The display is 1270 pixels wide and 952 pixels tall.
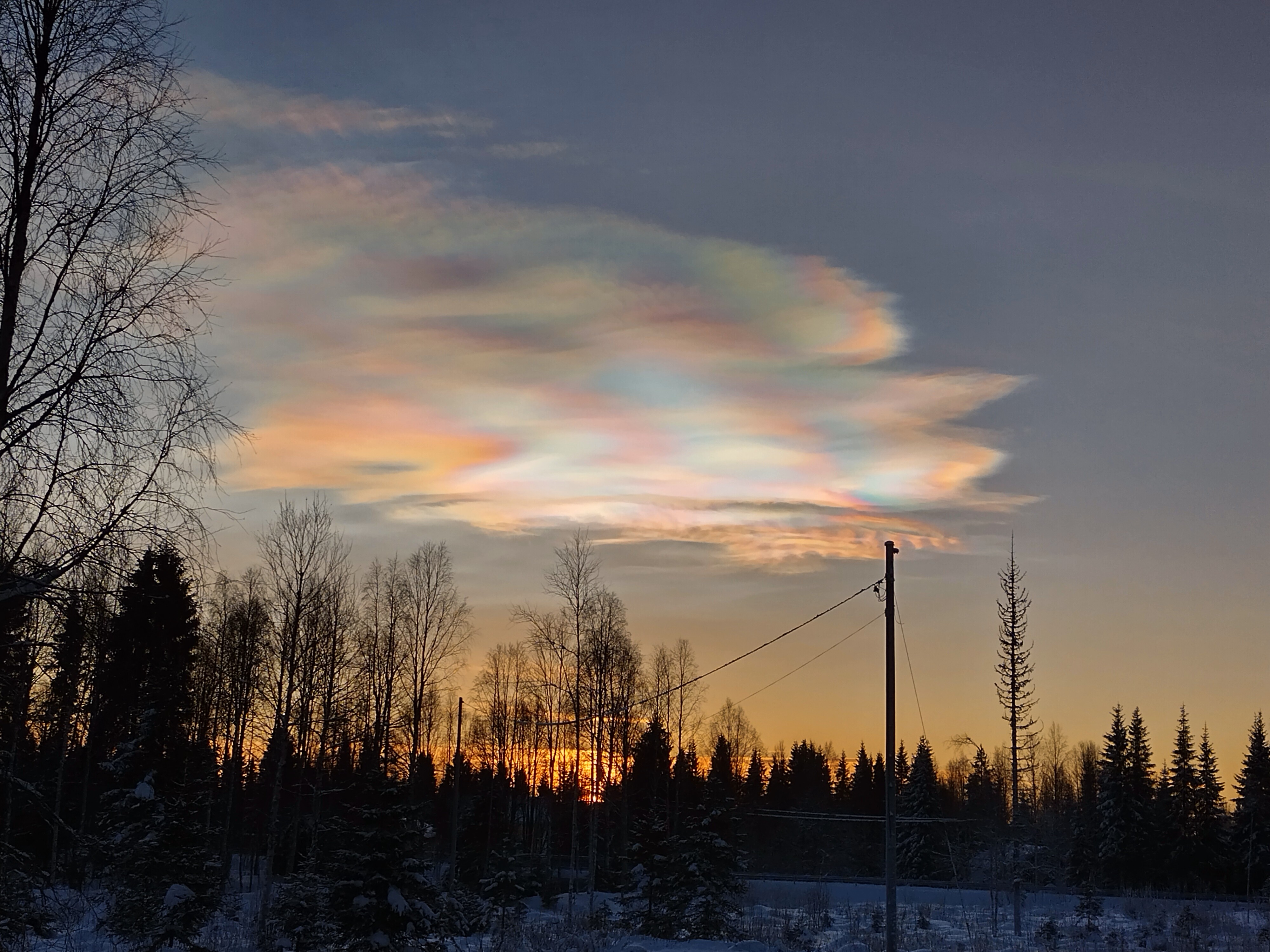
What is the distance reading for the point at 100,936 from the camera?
98.1 ft

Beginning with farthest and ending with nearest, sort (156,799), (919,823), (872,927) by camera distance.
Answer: (919,823) → (872,927) → (156,799)

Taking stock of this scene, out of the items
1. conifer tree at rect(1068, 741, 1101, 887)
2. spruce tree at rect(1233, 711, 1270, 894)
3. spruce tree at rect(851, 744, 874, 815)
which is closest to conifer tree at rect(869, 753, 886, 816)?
spruce tree at rect(851, 744, 874, 815)

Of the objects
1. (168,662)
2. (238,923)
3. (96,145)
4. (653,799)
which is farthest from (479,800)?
(96,145)

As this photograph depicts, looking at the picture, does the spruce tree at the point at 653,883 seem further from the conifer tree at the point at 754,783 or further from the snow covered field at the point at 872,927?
the conifer tree at the point at 754,783

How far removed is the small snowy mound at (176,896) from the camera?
86.7 ft

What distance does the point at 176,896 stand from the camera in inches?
1049

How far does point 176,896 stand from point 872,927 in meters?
21.3

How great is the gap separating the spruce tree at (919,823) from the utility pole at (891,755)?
4933 centimetres

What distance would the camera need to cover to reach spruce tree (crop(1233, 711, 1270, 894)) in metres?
55.9

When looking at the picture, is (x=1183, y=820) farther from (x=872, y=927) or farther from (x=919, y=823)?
(x=872, y=927)

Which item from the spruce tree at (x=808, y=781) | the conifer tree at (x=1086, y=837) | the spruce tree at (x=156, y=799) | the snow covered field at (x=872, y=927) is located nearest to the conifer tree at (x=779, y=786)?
the spruce tree at (x=808, y=781)

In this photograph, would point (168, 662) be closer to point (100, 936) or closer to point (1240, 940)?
point (100, 936)

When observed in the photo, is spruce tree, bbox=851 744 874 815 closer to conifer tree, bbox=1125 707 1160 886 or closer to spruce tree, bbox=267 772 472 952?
conifer tree, bbox=1125 707 1160 886

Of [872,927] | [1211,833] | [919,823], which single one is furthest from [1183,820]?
[872,927]
